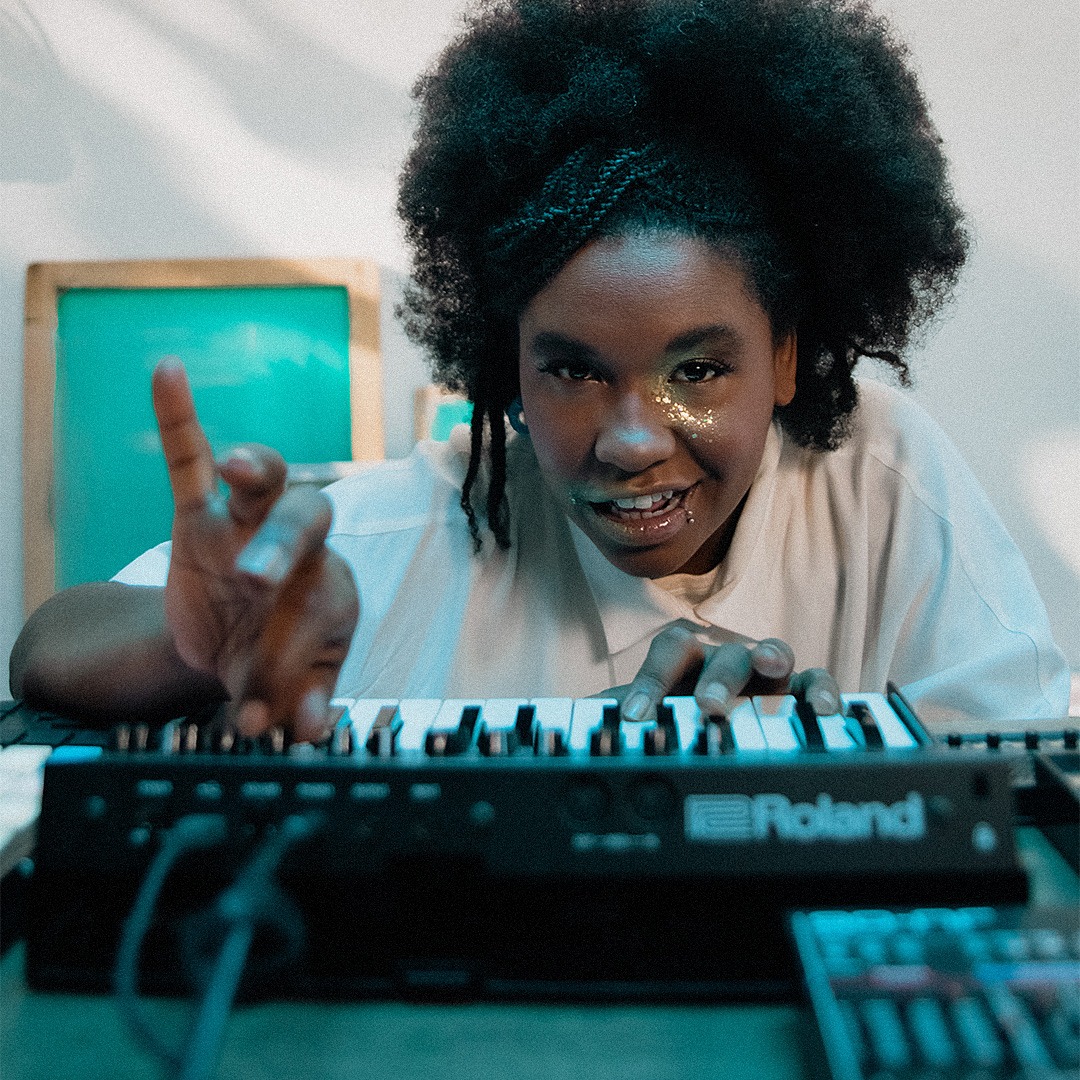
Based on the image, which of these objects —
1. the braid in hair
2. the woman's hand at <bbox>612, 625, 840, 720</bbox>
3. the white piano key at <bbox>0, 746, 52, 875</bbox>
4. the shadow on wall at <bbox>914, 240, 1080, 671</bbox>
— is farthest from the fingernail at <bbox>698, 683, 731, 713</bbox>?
the shadow on wall at <bbox>914, 240, 1080, 671</bbox>

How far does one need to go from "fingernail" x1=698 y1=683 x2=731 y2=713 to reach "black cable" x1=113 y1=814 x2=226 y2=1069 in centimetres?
26

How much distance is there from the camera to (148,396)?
7.34 ft

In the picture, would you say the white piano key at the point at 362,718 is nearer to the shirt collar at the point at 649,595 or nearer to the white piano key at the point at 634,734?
the white piano key at the point at 634,734

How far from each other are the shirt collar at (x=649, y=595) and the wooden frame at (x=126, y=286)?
122 centimetres

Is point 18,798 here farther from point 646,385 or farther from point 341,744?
point 646,385

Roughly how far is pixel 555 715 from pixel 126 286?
1.98 meters

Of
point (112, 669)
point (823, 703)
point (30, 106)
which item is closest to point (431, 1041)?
point (823, 703)

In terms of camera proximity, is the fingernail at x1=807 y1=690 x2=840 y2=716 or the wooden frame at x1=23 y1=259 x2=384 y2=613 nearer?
the fingernail at x1=807 y1=690 x2=840 y2=716

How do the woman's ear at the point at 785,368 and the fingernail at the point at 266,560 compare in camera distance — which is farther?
the woman's ear at the point at 785,368

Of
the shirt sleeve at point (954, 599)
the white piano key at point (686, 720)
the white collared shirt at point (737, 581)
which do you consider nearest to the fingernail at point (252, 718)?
the white piano key at point (686, 720)

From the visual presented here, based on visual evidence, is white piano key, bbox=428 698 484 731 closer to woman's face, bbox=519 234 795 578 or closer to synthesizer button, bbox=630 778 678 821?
synthesizer button, bbox=630 778 678 821

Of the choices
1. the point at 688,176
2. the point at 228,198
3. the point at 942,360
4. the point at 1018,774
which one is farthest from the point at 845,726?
the point at 228,198

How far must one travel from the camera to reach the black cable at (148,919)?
1.03 ft

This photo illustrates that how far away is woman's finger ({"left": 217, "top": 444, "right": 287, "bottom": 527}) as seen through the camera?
0.54 meters
